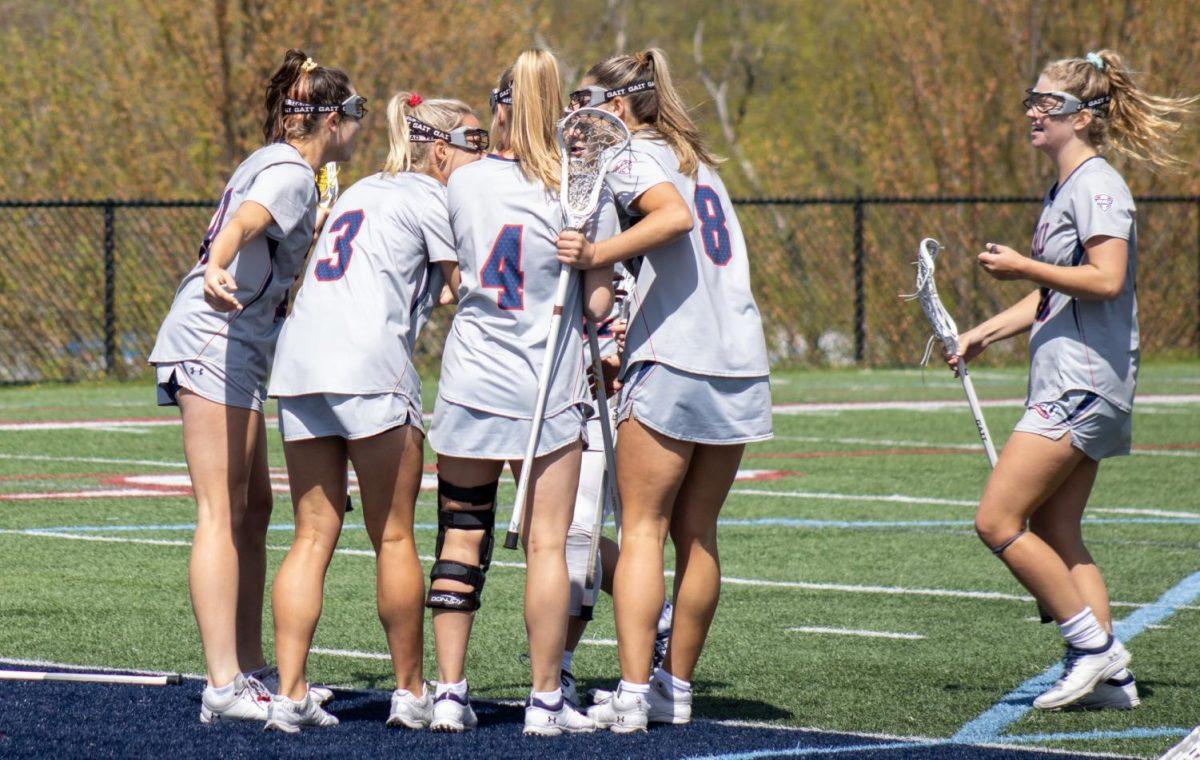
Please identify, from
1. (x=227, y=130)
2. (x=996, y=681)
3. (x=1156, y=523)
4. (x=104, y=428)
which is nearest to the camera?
(x=996, y=681)

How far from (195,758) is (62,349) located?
58.0 feet

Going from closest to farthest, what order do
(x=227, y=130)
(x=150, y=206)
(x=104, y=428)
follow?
1. (x=104, y=428)
2. (x=150, y=206)
3. (x=227, y=130)

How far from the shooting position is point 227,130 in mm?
24547

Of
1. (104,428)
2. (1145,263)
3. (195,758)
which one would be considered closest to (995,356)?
(1145,263)

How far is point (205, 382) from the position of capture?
226 inches

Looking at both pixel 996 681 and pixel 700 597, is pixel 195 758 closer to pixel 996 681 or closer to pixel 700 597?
pixel 700 597

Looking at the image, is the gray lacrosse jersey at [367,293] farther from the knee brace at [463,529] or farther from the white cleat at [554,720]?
the white cleat at [554,720]

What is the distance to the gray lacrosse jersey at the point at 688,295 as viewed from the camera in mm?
5641

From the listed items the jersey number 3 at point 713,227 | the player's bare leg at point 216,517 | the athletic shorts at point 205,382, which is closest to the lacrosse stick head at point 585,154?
the jersey number 3 at point 713,227

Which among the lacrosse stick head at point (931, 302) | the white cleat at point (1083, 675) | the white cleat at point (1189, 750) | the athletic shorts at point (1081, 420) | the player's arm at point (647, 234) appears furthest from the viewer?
the lacrosse stick head at point (931, 302)

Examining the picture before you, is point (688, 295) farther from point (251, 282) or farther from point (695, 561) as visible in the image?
point (251, 282)

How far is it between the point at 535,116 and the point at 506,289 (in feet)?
1.77

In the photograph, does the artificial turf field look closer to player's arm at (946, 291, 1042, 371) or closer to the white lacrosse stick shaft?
the white lacrosse stick shaft

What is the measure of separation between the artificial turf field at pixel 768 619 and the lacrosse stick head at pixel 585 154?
1632 millimetres
